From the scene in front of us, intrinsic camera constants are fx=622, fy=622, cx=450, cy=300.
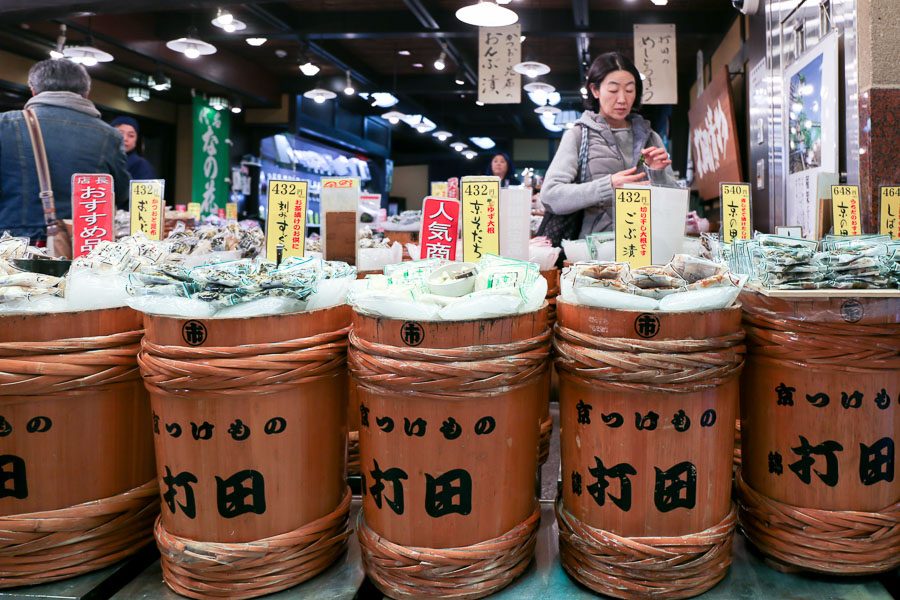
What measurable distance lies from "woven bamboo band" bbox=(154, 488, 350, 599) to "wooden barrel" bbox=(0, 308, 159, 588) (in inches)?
5.9

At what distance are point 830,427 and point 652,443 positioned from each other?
33 centimetres

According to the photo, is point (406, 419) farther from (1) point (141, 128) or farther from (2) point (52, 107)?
(1) point (141, 128)

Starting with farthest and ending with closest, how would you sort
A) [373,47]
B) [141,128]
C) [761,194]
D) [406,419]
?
[141,128] → [373,47] → [761,194] → [406,419]

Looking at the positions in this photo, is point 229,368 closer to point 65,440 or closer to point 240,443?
point 240,443

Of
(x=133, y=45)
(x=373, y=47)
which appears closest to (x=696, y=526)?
(x=133, y=45)

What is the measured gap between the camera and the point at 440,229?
1.58 metres

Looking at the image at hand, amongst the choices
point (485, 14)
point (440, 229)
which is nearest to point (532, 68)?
point (485, 14)

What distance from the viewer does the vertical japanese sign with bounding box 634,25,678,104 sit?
7383 mm

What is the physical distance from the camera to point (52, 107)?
2791 millimetres

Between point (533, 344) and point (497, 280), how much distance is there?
136 mm

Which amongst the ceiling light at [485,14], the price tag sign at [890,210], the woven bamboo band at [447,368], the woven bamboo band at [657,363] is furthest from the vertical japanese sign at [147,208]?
the ceiling light at [485,14]

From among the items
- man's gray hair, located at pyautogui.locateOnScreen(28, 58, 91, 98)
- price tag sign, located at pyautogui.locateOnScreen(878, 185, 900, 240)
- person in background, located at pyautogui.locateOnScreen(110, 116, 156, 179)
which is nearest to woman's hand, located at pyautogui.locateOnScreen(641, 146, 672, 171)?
price tag sign, located at pyautogui.locateOnScreen(878, 185, 900, 240)

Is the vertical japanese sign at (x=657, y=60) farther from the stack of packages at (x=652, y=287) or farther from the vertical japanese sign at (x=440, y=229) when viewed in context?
the stack of packages at (x=652, y=287)

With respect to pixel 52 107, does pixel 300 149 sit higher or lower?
higher
